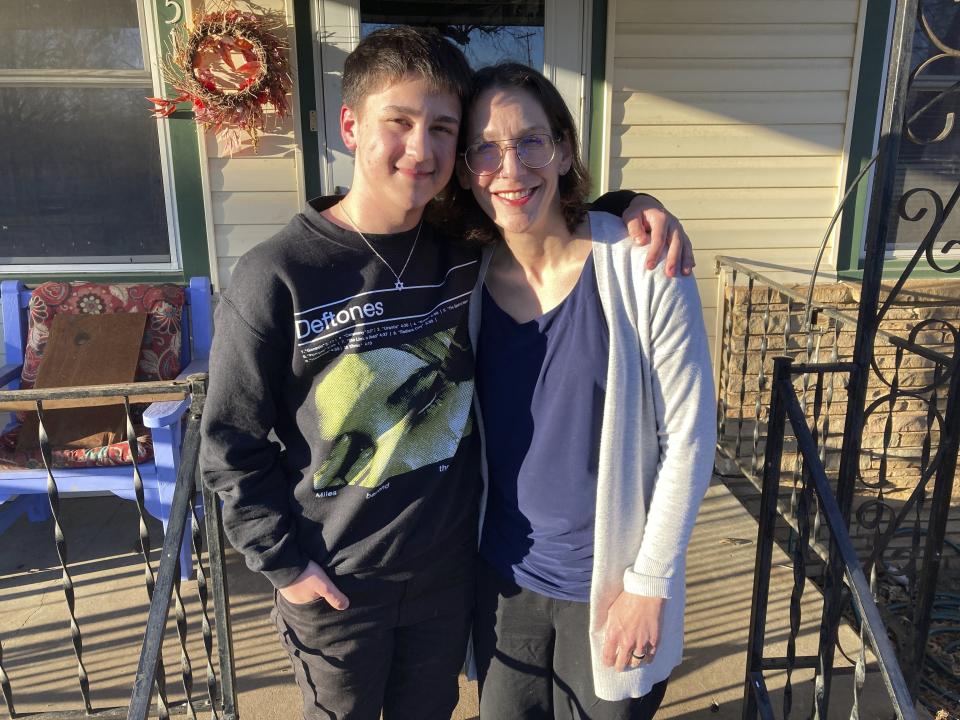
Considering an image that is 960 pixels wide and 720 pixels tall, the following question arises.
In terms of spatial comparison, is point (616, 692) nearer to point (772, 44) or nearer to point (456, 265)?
point (456, 265)

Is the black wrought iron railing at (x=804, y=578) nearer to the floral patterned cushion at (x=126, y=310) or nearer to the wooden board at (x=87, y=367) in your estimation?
the wooden board at (x=87, y=367)

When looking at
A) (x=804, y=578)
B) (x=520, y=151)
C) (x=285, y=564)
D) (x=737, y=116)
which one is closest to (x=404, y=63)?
(x=520, y=151)

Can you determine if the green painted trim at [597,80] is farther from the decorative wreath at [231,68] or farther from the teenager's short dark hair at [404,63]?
the teenager's short dark hair at [404,63]

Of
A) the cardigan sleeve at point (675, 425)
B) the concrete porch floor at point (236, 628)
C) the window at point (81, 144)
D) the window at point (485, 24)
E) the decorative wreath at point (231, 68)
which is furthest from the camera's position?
the window at point (485, 24)

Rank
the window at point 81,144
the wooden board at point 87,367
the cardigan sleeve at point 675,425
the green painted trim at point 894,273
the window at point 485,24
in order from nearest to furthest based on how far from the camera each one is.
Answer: the cardigan sleeve at point 675,425 < the wooden board at point 87,367 < the window at point 81,144 < the window at point 485,24 < the green painted trim at point 894,273

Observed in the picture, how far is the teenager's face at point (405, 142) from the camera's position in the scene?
1.29 m

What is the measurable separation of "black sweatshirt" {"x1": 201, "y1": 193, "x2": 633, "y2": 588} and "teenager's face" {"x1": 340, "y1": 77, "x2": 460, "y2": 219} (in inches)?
3.8

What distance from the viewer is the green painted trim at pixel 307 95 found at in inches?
139

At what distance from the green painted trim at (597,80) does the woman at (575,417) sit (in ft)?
7.94

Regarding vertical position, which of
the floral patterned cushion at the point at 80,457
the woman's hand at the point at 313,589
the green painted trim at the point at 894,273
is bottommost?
the floral patterned cushion at the point at 80,457

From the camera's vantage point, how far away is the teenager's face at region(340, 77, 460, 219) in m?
1.29

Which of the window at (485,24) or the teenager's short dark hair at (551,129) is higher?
the window at (485,24)

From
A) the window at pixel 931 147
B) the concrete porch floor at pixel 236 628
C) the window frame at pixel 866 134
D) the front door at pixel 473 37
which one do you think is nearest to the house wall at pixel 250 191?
the front door at pixel 473 37

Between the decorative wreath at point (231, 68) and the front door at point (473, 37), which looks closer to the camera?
the decorative wreath at point (231, 68)
